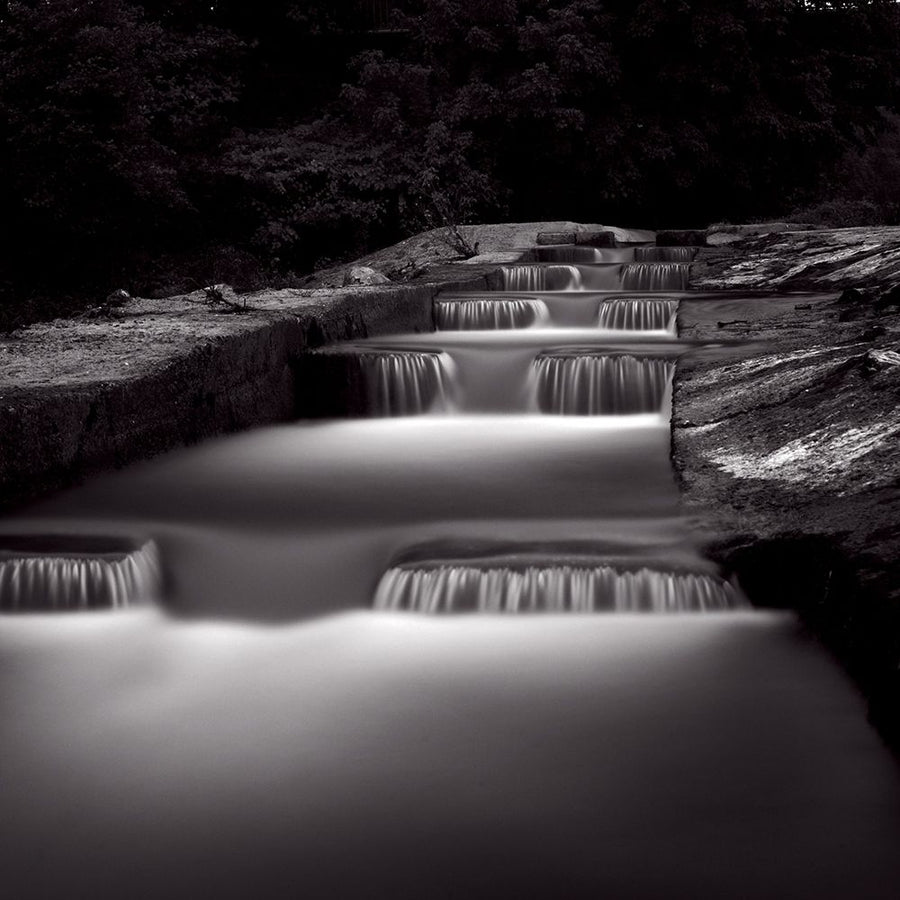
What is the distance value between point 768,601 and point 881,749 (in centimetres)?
76

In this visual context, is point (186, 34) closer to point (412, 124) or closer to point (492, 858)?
point (412, 124)

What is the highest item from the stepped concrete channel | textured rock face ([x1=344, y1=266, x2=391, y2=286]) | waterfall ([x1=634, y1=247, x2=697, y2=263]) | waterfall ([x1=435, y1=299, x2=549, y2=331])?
waterfall ([x1=634, y1=247, x2=697, y2=263])

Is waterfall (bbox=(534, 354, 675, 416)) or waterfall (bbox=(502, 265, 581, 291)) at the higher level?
waterfall (bbox=(502, 265, 581, 291))

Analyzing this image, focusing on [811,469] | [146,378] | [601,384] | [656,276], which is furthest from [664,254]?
[811,469]

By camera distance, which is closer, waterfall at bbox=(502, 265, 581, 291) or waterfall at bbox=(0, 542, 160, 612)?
waterfall at bbox=(0, 542, 160, 612)

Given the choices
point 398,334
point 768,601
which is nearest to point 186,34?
point 398,334

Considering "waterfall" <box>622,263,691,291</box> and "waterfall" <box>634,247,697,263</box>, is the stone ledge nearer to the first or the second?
"waterfall" <box>622,263,691,291</box>

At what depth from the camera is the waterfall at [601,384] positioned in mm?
6664

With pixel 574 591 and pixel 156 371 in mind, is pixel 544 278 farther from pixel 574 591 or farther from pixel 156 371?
pixel 574 591

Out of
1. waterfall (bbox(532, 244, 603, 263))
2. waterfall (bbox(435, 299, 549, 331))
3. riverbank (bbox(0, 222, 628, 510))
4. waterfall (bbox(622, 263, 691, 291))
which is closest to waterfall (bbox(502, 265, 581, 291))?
waterfall (bbox(622, 263, 691, 291))

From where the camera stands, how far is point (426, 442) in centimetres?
642

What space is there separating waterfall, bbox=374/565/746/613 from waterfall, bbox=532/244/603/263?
956 centimetres

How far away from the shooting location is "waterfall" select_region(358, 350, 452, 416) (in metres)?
7.23

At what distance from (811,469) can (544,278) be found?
7680 mm
